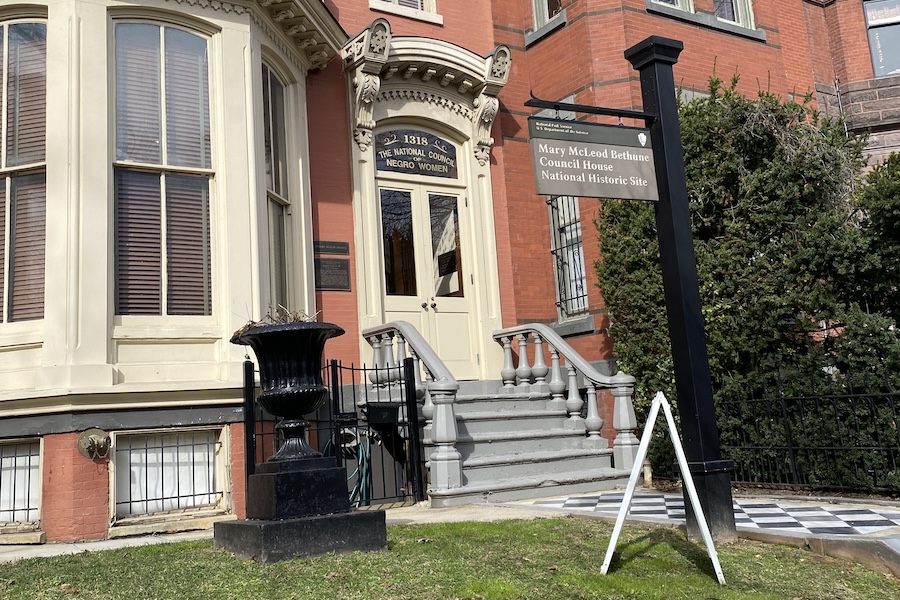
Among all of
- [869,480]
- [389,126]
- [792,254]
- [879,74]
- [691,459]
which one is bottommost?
[869,480]

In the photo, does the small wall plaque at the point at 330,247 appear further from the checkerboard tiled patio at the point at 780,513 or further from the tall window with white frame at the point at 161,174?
the checkerboard tiled patio at the point at 780,513

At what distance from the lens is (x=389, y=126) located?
454 inches

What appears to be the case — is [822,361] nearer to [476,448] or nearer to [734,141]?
[734,141]

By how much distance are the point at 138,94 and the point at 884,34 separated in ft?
44.2

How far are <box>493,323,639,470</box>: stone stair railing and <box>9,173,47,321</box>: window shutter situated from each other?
578 cm

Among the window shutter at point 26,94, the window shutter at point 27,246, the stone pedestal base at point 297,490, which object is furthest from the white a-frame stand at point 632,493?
the window shutter at point 26,94

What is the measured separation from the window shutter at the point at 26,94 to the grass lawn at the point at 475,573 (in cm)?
430

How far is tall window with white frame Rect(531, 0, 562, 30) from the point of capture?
12.7 metres

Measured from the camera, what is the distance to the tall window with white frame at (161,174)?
26.0 feet

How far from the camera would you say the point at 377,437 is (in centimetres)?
918

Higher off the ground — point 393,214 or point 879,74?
point 879,74

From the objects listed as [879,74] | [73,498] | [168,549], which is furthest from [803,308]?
[879,74]

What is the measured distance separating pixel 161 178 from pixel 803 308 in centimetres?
690

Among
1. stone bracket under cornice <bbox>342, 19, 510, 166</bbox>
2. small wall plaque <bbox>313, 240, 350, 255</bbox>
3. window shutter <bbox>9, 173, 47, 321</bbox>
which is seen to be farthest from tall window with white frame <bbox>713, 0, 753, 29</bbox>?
window shutter <bbox>9, 173, 47, 321</bbox>
